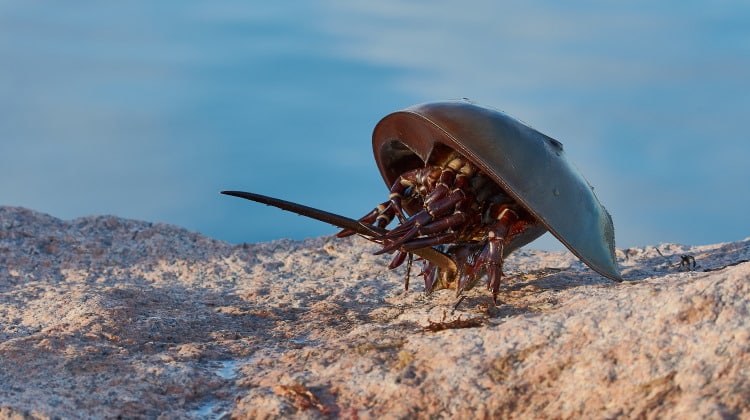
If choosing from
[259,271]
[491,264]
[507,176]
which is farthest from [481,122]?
[259,271]

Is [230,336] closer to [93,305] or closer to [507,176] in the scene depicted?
[93,305]

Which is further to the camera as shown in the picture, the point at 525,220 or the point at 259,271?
the point at 259,271

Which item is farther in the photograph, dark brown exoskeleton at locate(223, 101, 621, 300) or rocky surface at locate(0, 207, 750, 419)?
dark brown exoskeleton at locate(223, 101, 621, 300)

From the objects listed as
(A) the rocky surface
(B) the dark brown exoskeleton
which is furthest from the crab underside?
(A) the rocky surface

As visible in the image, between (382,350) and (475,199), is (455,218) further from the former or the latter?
(382,350)

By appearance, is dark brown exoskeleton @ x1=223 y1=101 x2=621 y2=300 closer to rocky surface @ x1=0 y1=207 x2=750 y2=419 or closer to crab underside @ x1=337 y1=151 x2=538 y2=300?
crab underside @ x1=337 y1=151 x2=538 y2=300

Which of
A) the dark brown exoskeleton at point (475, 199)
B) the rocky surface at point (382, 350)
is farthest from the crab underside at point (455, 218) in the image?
the rocky surface at point (382, 350)

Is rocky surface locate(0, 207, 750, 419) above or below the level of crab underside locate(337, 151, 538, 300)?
below
